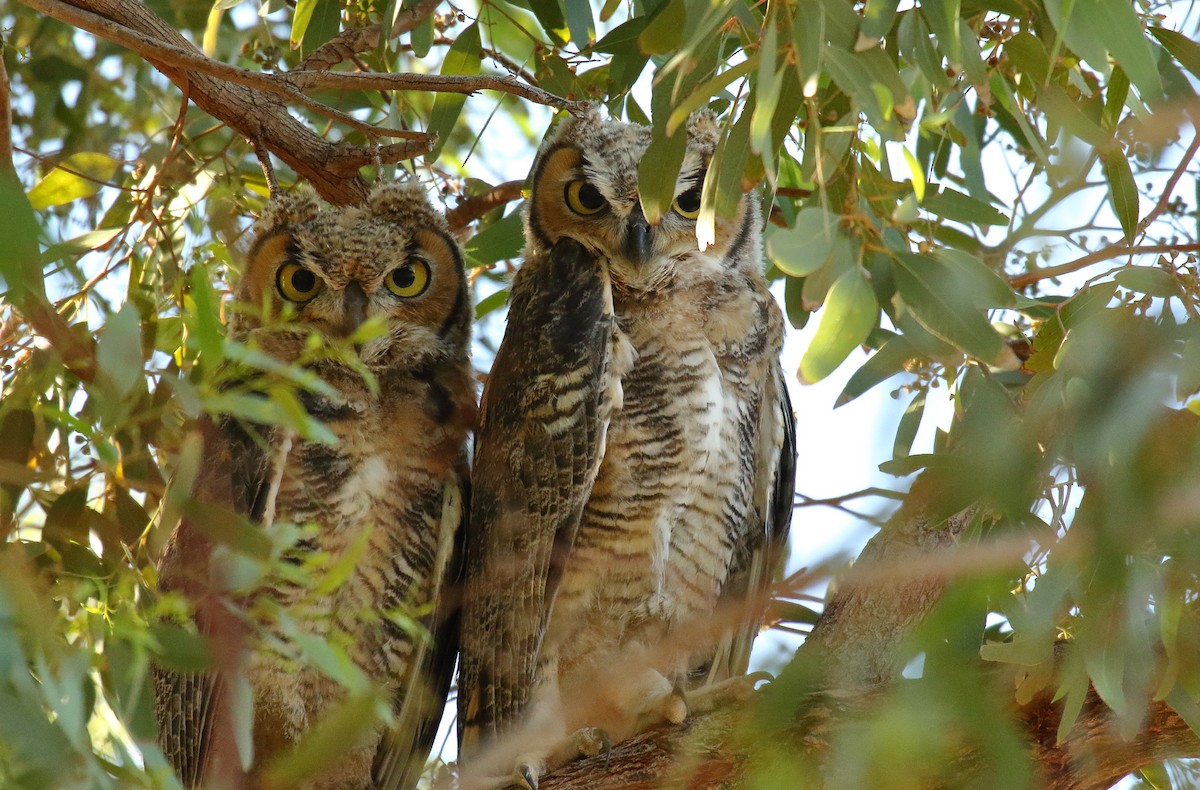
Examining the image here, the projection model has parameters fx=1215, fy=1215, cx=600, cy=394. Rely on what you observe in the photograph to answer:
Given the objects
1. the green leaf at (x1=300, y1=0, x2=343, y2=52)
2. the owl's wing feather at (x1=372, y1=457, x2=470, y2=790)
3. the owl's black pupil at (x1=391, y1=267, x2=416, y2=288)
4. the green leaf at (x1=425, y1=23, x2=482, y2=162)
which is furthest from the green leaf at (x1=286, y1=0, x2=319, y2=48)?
the owl's wing feather at (x1=372, y1=457, x2=470, y2=790)

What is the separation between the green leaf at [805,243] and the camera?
1.23m

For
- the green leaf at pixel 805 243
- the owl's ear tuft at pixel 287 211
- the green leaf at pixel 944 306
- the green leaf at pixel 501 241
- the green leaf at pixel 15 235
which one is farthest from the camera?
the green leaf at pixel 501 241

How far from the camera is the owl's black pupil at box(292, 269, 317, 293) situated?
2529 mm

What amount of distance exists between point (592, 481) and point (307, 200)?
3.05ft

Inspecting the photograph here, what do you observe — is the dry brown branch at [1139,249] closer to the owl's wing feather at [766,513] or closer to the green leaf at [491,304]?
the owl's wing feather at [766,513]

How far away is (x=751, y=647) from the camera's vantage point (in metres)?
2.57

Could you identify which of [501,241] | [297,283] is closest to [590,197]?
[501,241]

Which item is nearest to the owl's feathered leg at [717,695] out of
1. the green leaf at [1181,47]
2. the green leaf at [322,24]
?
the green leaf at [1181,47]

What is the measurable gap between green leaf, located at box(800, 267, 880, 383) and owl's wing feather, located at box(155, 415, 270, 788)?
1.32 metres

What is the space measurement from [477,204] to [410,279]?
50 centimetres

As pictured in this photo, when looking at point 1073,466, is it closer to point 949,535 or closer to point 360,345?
point 949,535

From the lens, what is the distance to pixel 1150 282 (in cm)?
167

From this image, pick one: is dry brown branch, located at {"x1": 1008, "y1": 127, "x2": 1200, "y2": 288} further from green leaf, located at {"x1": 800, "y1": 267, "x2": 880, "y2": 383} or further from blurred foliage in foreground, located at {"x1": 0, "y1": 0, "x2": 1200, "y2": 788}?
green leaf, located at {"x1": 800, "y1": 267, "x2": 880, "y2": 383}

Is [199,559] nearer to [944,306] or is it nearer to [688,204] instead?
[688,204]
